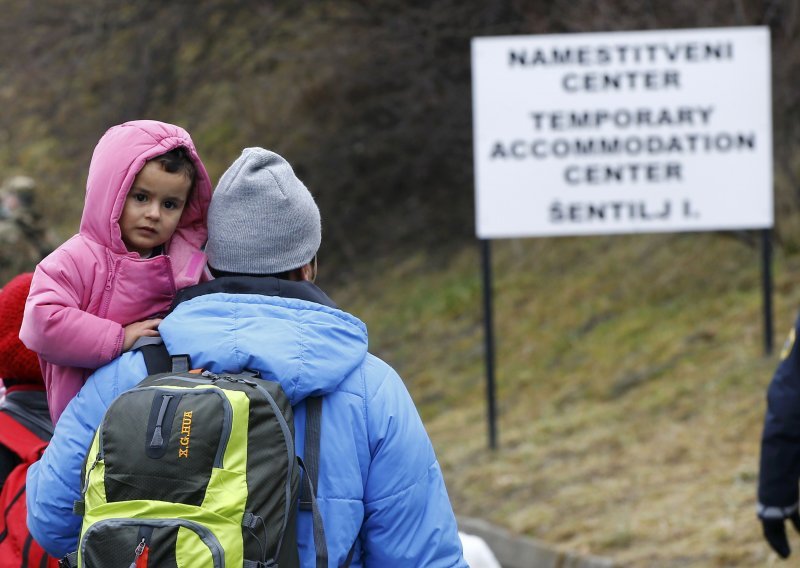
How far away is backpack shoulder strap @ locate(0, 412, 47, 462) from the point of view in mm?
3131

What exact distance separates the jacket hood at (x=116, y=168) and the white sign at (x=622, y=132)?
7357 mm

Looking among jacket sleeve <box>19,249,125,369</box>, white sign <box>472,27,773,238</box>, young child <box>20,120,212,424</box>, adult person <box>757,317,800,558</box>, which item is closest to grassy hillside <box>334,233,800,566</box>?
white sign <box>472,27,773,238</box>

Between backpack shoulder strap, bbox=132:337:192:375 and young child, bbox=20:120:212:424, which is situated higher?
young child, bbox=20:120:212:424

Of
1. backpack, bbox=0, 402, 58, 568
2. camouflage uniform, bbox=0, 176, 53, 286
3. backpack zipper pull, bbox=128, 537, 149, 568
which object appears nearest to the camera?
backpack zipper pull, bbox=128, 537, 149, 568

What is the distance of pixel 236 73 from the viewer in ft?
55.9

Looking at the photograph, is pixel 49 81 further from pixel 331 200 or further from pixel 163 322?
pixel 163 322

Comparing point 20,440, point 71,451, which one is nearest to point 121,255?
point 71,451

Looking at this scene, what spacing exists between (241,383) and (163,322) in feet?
0.76

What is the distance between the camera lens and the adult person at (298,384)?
2.48m

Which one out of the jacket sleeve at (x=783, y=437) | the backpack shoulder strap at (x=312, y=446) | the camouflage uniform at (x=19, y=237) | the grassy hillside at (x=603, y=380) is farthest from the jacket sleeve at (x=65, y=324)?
the camouflage uniform at (x=19, y=237)

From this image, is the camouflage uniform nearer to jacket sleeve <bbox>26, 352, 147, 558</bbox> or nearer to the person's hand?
the person's hand

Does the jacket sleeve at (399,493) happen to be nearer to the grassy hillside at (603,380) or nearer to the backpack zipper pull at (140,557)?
the backpack zipper pull at (140,557)

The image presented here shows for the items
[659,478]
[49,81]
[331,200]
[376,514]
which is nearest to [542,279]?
[331,200]

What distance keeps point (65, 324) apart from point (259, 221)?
404 millimetres
